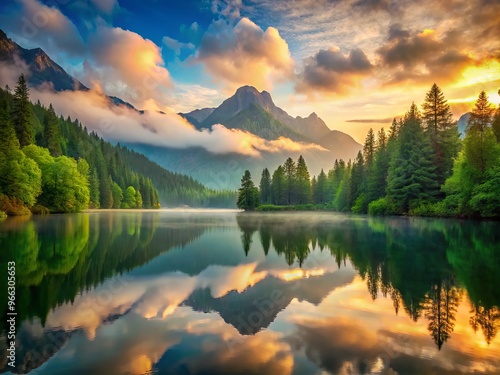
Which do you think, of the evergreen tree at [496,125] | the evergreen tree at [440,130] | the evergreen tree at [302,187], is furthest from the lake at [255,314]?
the evergreen tree at [302,187]

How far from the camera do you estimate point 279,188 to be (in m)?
148

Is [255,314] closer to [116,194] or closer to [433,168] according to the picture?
[433,168]

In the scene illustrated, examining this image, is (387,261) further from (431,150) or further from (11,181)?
(11,181)

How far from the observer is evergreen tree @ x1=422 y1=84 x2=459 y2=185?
6888 centimetres

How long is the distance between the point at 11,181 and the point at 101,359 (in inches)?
2616

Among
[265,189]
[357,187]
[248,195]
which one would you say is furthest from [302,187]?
[357,187]

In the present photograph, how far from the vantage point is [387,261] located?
62.3 feet

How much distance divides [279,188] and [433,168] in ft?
281

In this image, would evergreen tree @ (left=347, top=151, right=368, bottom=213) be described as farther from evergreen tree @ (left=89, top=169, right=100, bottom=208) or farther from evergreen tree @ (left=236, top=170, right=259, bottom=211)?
evergreen tree @ (left=89, top=169, right=100, bottom=208)

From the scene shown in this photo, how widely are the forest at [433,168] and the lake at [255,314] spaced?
125ft

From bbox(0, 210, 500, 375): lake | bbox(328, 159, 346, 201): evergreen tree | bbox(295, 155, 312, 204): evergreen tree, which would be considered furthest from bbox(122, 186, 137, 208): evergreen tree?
bbox(0, 210, 500, 375): lake

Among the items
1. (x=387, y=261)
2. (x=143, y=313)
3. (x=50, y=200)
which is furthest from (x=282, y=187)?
(x=143, y=313)

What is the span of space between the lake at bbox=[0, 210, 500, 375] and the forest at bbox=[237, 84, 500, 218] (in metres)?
38.0

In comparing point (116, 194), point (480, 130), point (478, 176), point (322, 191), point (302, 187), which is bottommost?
point (116, 194)
